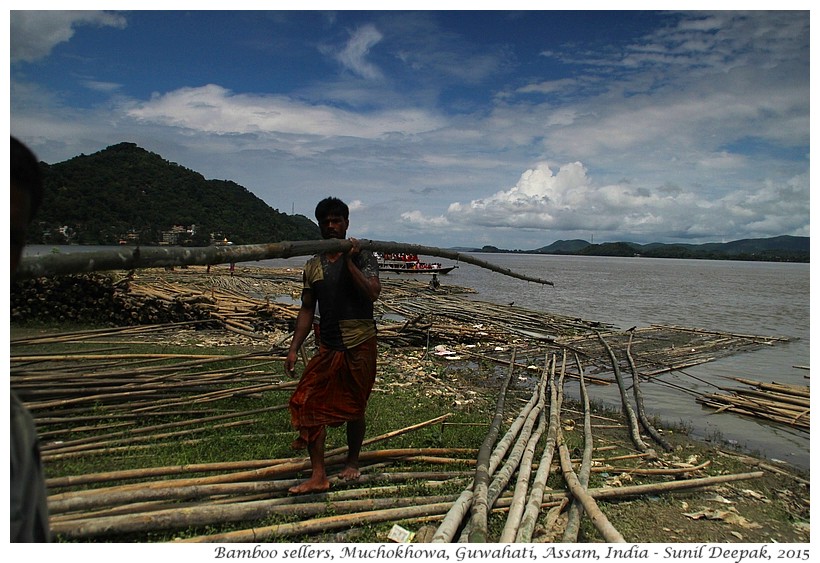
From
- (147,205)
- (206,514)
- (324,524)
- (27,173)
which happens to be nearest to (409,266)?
(147,205)

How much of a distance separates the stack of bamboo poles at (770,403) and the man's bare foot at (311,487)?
19.3 feet

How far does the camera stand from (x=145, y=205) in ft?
86.1

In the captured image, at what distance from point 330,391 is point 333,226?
1.03 meters

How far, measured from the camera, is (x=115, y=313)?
10008mm

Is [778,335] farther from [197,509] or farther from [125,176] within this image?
[125,176]

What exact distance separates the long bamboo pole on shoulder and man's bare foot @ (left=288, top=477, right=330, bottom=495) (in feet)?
4.53

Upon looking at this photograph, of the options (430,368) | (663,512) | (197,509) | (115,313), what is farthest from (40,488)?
(115,313)

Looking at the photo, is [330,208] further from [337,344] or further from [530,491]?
[530,491]

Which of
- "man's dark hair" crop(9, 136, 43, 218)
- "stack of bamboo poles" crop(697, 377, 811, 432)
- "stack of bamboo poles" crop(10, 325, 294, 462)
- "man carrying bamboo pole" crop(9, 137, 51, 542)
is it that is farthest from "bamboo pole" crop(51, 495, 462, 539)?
"stack of bamboo poles" crop(697, 377, 811, 432)

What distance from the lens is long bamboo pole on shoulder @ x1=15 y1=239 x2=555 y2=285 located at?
192 centimetres

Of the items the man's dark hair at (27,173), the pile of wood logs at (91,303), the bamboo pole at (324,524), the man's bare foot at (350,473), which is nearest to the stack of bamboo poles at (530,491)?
the bamboo pole at (324,524)

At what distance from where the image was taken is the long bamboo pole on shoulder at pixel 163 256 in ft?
6.29

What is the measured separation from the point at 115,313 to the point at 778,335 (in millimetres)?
16331

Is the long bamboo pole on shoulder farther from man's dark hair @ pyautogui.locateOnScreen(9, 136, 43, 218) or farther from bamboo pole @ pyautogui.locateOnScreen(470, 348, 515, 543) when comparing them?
bamboo pole @ pyautogui.locateOnScreen(470, 348, 515, 543)
